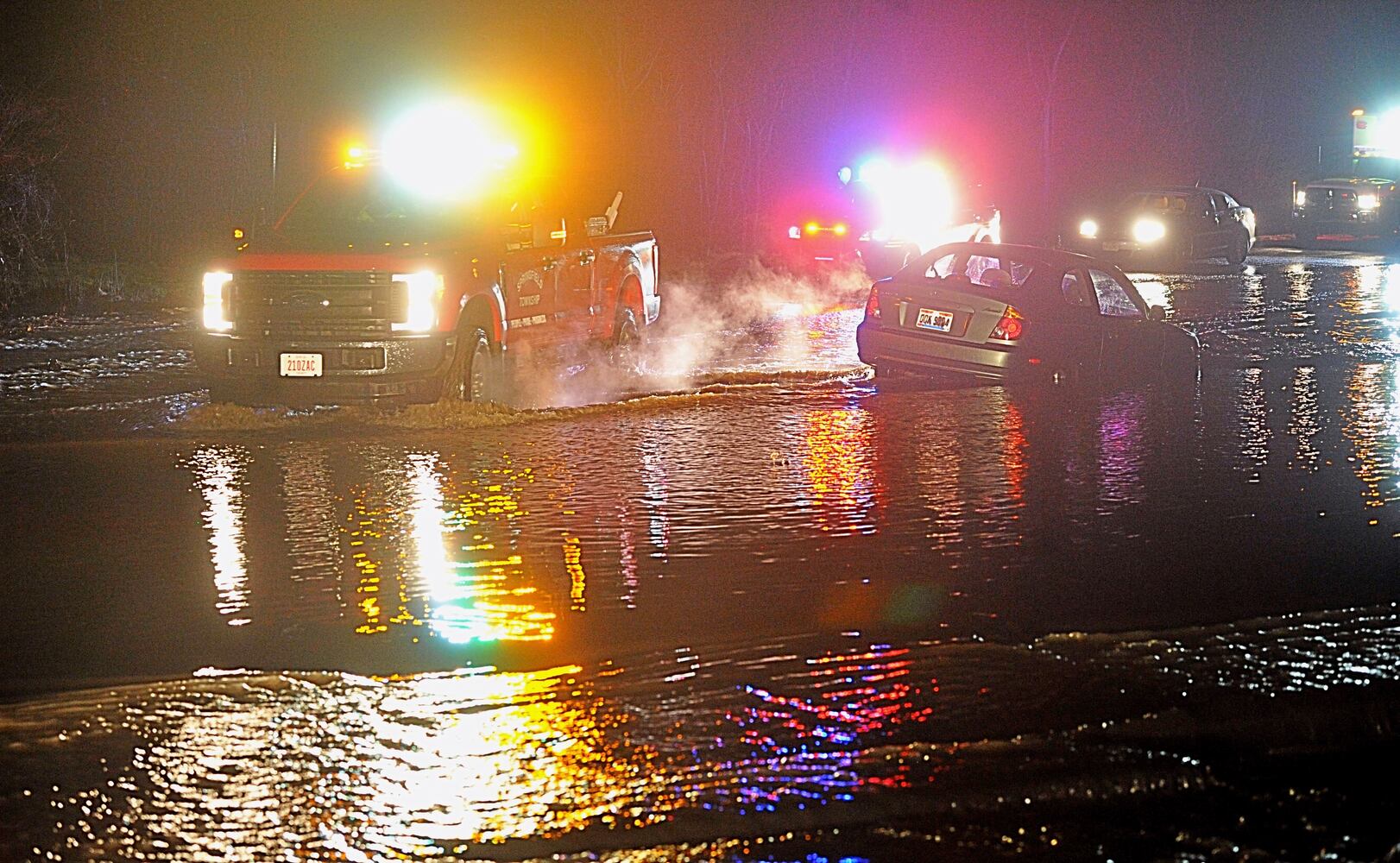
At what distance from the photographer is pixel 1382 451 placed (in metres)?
11.8

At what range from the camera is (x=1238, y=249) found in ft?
112

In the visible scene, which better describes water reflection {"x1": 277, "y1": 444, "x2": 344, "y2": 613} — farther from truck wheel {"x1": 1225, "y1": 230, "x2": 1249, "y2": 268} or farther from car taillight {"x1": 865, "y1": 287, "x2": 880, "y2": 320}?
truck wheel {"x1": 1225, "y1": 230, "x2": 1249, "y2": 268}

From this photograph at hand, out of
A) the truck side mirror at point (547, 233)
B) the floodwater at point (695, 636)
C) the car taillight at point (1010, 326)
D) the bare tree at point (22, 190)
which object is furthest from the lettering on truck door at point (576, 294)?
the bare tree at point (22, 190)

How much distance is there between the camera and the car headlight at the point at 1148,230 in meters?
33.8

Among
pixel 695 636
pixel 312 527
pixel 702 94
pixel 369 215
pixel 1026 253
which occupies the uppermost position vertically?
pixel 702 94

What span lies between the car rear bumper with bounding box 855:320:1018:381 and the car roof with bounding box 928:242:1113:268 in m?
0.88

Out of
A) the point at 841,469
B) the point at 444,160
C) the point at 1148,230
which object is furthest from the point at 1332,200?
the point at 841,469

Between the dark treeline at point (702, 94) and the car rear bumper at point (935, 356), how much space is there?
17.5 ft

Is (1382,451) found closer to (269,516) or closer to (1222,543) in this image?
(1222,543)

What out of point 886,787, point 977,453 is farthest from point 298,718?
point 977,453

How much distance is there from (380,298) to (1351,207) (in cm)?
3628

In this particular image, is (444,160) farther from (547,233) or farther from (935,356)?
(935,356)

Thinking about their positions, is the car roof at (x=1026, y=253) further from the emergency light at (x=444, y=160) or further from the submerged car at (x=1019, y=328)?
the emergency light at (x=444, y=160)

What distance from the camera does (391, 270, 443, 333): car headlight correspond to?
491 inches
